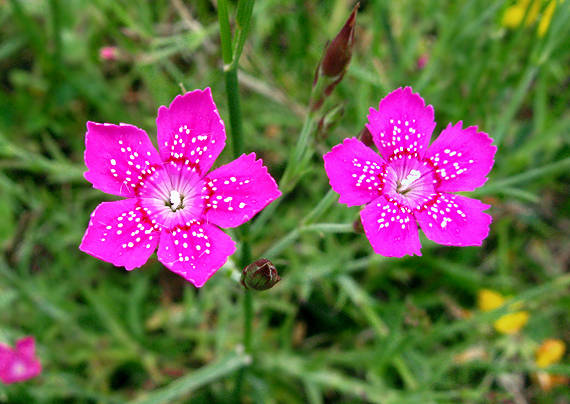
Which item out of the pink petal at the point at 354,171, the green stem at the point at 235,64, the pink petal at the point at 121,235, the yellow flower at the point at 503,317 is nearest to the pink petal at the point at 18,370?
the pink petal at the point at 121,235

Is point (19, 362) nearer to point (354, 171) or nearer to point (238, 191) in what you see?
point (238, 191)

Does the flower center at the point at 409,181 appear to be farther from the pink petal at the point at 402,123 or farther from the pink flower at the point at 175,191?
the pink flower at the point at 175,191

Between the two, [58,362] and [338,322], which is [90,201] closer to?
[58,362]

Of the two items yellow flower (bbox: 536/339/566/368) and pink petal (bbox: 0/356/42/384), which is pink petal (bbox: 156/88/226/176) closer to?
pink petal (bbox: 0/356/42/384)

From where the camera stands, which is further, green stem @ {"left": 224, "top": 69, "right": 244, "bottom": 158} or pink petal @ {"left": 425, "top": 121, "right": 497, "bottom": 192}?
pink petal @ {"left": 425, "top": 121, "right": 497, "bottom": 192}

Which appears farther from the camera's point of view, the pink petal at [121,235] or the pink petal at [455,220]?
the pink petal at [455,220]

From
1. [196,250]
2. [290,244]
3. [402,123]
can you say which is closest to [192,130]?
[196,250]

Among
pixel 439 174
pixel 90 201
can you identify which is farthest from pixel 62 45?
pixel 439 174

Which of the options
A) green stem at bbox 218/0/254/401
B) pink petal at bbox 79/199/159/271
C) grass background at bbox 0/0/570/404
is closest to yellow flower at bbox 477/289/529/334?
grass background at bbox 0/0/570/404
